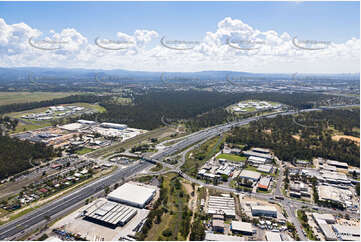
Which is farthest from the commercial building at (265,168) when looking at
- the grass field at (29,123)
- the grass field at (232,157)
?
the grass field at (29,123)

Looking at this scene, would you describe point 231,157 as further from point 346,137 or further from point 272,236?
point 346,137

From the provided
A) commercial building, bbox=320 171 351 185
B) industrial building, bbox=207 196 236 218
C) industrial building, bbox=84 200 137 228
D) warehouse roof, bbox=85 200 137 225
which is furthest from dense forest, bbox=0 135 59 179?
Answer: commercial building, bbox=320 171 351 185

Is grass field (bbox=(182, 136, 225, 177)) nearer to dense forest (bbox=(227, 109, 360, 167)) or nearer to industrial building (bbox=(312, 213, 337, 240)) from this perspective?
dense forest (bbox=(227, 109, 360, 167))

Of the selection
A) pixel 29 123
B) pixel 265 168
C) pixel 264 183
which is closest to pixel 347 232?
pixel 264 183

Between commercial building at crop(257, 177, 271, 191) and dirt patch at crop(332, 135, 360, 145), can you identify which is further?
dirt patch at crop(332, 135, 360, 145)

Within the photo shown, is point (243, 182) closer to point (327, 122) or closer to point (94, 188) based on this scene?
point (94, 188)
